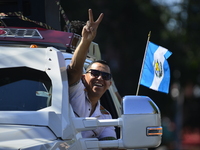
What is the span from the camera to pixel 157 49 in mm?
4953

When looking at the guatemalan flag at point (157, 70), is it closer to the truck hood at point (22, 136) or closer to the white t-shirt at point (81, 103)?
the white t-shirt at point (81, 103)

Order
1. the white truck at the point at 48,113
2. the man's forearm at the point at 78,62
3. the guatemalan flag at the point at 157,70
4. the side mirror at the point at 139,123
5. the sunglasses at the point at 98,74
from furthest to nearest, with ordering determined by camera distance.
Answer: the guatemalan flag at the point at 157,70 < the sunglasses at the point at 98,74 < the man's forearm at the point at 78,62 < the side mirror at the point at 139,123 < the white truck at the point at 48,113

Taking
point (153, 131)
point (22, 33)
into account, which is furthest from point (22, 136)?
point (22, 33)

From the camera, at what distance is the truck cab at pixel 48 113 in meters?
2.94

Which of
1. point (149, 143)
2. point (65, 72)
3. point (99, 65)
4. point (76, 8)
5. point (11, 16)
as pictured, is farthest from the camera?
point (76, 8)

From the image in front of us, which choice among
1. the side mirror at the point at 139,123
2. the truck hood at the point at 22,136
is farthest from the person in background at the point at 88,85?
the truck hood at the point at 22,136

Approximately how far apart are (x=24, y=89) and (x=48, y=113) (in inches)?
17.2

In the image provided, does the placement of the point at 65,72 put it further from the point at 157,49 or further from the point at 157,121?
the point at 157,49

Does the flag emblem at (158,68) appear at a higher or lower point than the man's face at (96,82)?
lower

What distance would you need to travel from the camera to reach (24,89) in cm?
338

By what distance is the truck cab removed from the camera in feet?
9.65

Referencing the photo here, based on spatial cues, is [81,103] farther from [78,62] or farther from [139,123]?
[139,123]

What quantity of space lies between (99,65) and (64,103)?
0.71 metres

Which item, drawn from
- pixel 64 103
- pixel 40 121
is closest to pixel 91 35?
pixel 64 103
